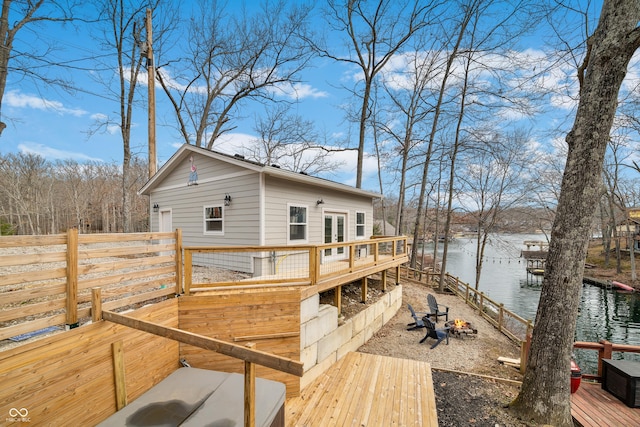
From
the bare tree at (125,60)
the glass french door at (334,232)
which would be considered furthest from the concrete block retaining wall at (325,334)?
the bare tree at (125,60)

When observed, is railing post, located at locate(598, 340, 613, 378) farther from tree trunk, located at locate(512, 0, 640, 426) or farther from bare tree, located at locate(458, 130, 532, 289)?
bare tree, located at locate(458, 130, 532, 289)

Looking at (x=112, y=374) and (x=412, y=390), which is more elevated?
(x=112, y=374)

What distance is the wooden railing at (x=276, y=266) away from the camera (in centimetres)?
463

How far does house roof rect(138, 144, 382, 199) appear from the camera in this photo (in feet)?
21.8

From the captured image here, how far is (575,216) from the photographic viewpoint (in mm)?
3896

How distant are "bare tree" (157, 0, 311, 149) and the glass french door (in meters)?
8.24

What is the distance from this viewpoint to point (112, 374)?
123 inches

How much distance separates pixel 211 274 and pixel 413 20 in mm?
14452

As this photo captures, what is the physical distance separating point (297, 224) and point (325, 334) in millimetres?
3268

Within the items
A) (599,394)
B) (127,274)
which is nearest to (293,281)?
(127,274)

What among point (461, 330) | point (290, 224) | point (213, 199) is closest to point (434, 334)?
point (461, 330)

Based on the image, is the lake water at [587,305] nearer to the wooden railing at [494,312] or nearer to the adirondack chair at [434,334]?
the wooden railing at [494,312]

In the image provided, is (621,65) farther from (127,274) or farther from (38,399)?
(38,399)

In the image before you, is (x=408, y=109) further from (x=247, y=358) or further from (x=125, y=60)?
(x=247, y=358)
